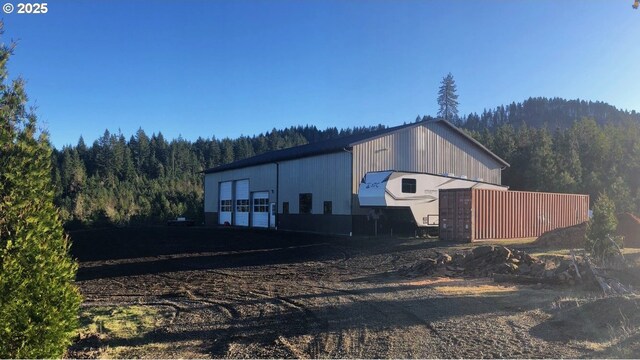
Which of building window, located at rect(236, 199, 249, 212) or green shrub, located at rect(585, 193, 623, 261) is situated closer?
green shrub, located at rect(585, 193, 623, 261)

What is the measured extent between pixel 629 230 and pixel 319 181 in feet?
63.5

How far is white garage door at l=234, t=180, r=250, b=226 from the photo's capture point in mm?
45281

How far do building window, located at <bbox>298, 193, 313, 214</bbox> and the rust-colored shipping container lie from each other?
39.1 feet

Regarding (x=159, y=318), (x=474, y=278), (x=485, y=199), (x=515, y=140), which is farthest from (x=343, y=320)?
(x=515, y=140)

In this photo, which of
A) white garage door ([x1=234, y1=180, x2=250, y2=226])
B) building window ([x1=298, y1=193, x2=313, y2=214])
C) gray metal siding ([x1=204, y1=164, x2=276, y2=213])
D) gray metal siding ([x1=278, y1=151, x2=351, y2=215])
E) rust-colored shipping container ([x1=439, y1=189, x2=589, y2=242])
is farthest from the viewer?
white garage door ([x1=234, y1=180, x2=250, y2=226])

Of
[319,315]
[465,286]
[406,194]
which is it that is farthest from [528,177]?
[319,315]

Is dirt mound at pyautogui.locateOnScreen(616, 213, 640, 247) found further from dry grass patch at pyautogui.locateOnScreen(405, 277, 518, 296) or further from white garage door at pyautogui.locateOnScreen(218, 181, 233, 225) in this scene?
white garage door at pyautogui.locateOnScreen(218, 181, 233, 225)

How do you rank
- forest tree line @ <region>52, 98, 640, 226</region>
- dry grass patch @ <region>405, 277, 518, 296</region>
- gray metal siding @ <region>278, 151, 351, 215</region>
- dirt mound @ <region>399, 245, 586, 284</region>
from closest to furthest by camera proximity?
dry grass patch @ <region>405, 277, 518, 296</region> < dirt mound @ <region>399, 245, 586, 284</region> < gray metal siding @ <region>278, 151, 351, 215</region> < forest tree line @ <region>52, 98, 640, 226</region>

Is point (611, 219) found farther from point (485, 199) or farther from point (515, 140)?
point (515, 140)

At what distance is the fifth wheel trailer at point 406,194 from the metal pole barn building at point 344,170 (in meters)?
2.90

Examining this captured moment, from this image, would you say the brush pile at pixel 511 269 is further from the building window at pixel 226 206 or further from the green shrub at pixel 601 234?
the building window at pixel 226 206

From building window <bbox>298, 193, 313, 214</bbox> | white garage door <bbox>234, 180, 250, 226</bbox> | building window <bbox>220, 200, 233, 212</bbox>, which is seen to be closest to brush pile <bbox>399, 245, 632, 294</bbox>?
building window <bbox>298, 193, 313, 214</bbox>

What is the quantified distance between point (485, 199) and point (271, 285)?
15718 mm

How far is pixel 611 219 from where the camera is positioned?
16453mm
